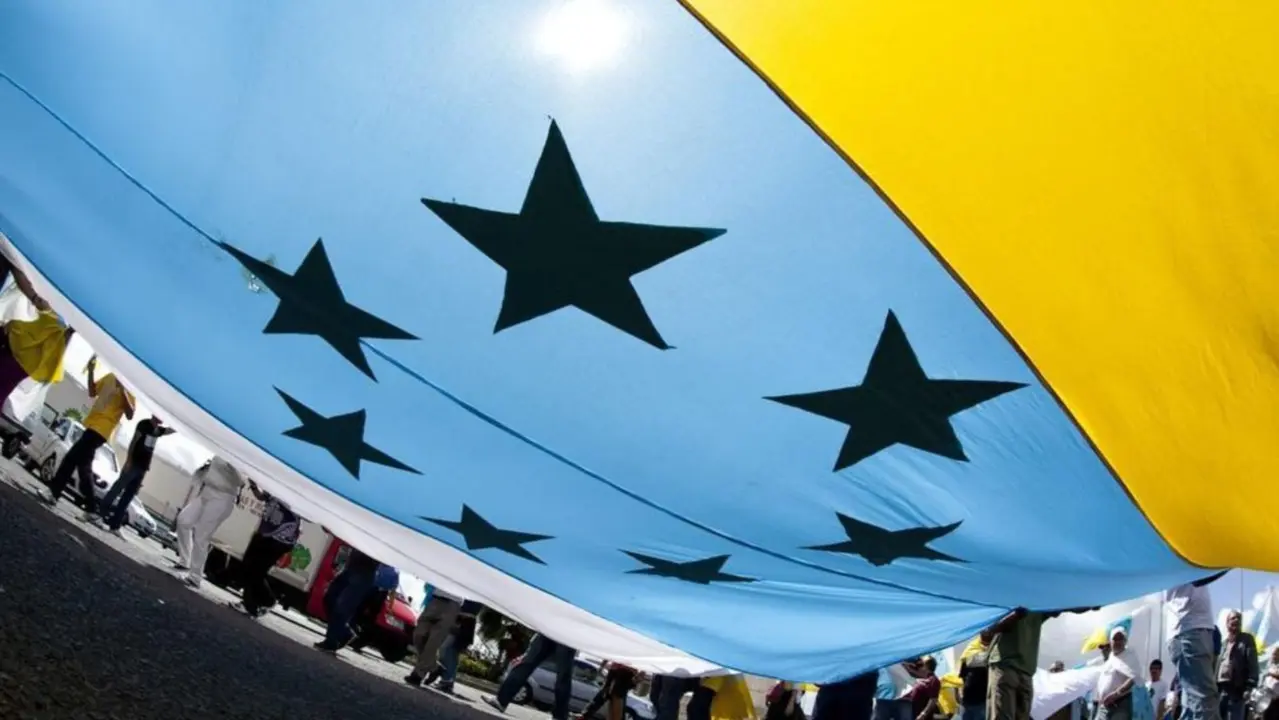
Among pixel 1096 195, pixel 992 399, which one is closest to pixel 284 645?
pixel 992 399

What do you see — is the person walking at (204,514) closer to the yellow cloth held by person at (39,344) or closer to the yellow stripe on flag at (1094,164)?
the yellow cloth held by person at (39,344)

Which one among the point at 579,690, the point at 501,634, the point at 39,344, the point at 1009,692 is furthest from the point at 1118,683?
the point at 501,634

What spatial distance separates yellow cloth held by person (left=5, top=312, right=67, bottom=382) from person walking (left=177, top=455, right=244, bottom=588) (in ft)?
4.04

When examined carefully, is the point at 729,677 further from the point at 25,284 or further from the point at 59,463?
the point at 59,463

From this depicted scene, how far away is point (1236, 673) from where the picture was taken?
5.97 m

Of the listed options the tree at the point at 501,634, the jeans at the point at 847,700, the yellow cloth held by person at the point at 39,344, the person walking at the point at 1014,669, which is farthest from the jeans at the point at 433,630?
the tree at the point at 501,634

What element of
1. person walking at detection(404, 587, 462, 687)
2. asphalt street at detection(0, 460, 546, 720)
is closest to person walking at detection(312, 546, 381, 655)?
asphalt street at detection(0, 460, 546, 720)

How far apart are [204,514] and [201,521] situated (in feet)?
0.17

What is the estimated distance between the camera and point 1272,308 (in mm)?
1399

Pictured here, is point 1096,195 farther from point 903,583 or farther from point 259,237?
point 259,237

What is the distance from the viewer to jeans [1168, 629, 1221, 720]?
4.43 meters

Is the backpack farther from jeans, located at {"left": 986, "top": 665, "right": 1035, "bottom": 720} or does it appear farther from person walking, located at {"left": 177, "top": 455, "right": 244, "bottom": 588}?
jeans, located at {"left": 986, "top": 665, "right": 1035, "bottom": 720}

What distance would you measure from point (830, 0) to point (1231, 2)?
505 millimetres

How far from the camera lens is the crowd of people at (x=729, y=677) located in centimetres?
A: 475
